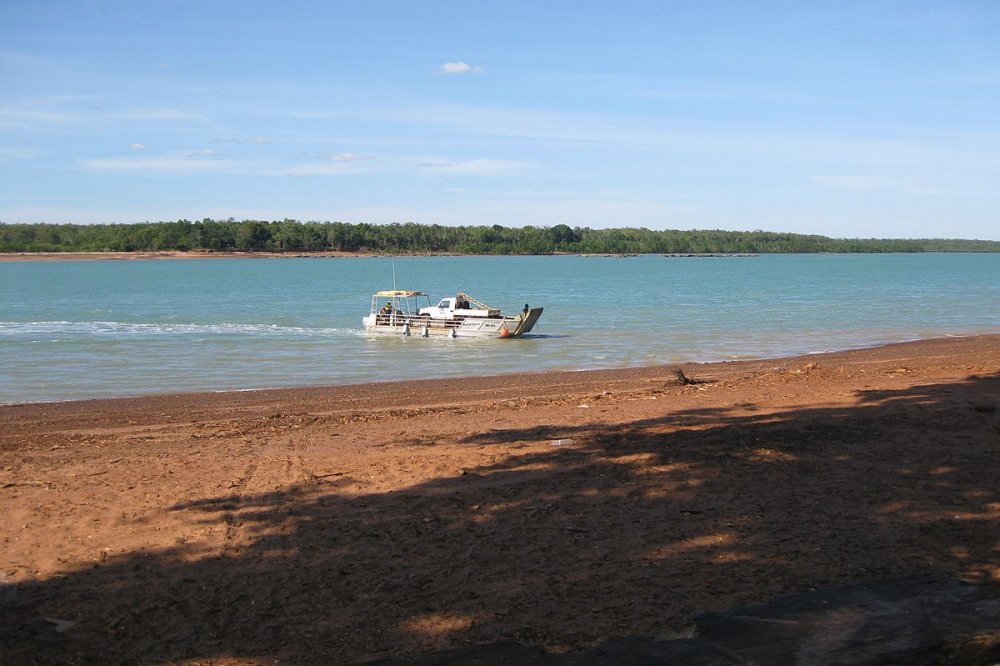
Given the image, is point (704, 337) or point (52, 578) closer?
point (52, 578)

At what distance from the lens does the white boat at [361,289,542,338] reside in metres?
33.6

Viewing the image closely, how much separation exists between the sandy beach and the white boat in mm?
21478

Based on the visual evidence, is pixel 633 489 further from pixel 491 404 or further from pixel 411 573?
pixel 491 404

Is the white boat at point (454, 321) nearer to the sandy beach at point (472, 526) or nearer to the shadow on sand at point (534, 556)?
the sandy beach at point (472, 526)

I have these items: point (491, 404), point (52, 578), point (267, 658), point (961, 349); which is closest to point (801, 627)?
point (267, 658)

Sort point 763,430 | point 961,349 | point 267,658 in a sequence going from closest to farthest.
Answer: point 267,658 → point 763,430 → point 961,349

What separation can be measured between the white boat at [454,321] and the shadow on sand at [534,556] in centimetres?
2431

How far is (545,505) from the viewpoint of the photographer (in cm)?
750

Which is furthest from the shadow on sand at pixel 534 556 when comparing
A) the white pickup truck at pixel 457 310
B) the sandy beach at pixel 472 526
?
the white pickup truck at pixel 457 310

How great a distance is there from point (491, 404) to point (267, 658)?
33.2 ft

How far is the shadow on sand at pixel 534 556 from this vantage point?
213 inches

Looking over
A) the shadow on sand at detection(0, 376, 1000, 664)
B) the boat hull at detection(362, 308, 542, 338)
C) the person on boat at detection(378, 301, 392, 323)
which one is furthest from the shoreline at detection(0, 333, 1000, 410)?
the person on boat at detection(378, 301, 392, 323)


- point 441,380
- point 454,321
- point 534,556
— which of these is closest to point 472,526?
point 534,556

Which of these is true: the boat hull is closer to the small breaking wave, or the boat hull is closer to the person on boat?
the person on boat
